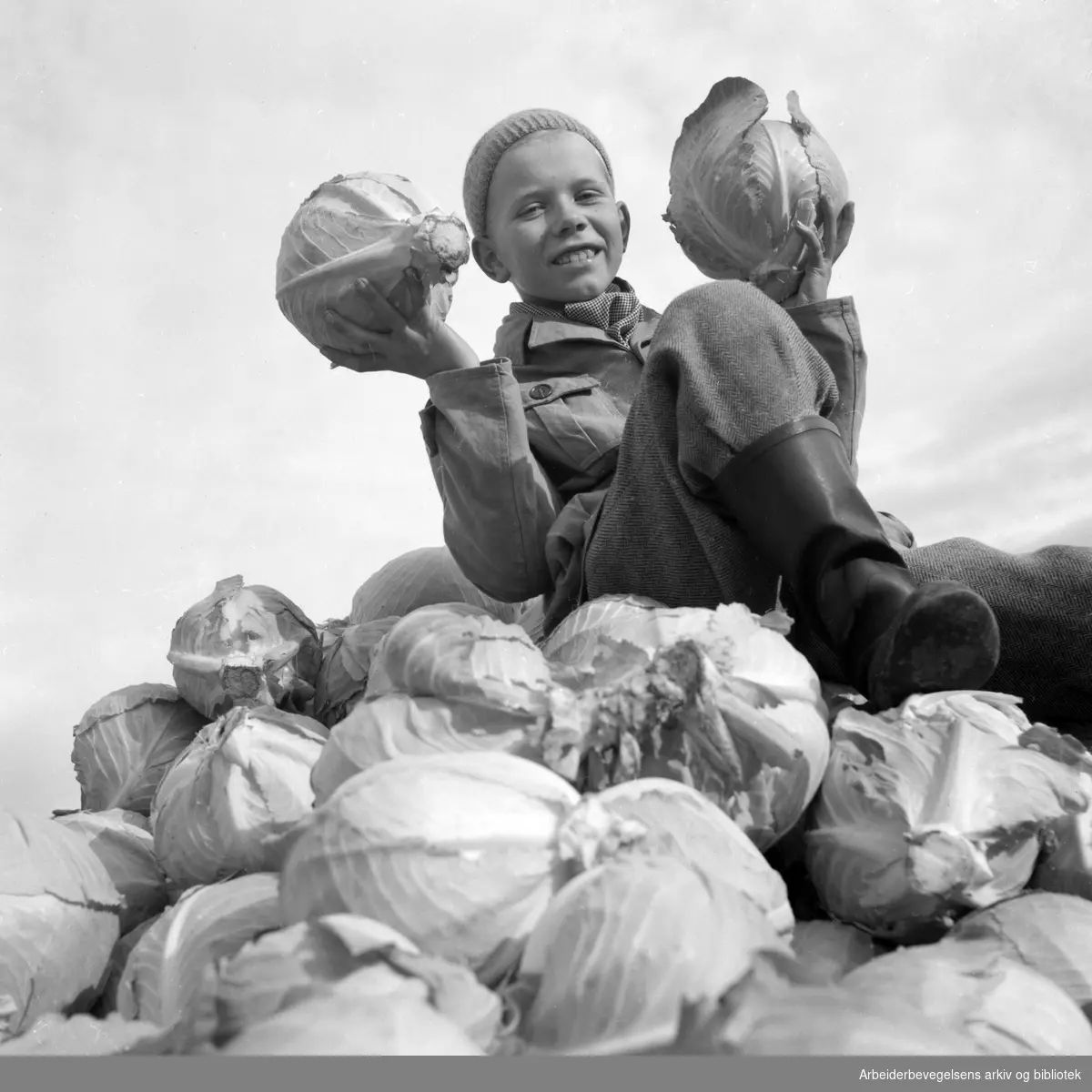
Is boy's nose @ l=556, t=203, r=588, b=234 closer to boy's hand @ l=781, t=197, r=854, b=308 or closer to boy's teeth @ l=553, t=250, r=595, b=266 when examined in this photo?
boy's teeth @ l=553, t=250, r=595, b=266

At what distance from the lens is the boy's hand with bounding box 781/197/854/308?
2387mm

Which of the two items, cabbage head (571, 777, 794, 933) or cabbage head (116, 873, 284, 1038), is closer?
cabbage head (571, 777, 794, 933)

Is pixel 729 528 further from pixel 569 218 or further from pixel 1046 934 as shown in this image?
pixel 569 218

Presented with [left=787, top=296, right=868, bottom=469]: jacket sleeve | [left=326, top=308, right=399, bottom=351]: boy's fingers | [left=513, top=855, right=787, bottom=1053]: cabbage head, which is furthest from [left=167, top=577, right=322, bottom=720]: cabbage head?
[left=513, top=855, right=787, bottom=1053]: cabbage head

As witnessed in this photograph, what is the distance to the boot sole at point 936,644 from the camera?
135cm

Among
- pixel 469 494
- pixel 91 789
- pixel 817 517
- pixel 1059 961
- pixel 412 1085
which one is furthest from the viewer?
pixel 91 789

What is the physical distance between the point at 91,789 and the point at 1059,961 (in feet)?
7.45

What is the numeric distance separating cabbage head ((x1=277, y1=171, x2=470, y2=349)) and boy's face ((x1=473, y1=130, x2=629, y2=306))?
32 centimetres

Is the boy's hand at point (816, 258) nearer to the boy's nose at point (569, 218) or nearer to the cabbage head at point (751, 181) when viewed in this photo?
the cabbage head at point (751, 181)

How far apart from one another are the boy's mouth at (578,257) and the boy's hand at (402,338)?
39 centimetres

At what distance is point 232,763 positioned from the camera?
4.90ft

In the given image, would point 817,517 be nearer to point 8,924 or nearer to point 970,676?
point 970,676

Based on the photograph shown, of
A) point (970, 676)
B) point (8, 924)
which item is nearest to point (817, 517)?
point (970, 676)

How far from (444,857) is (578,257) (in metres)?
1.89
